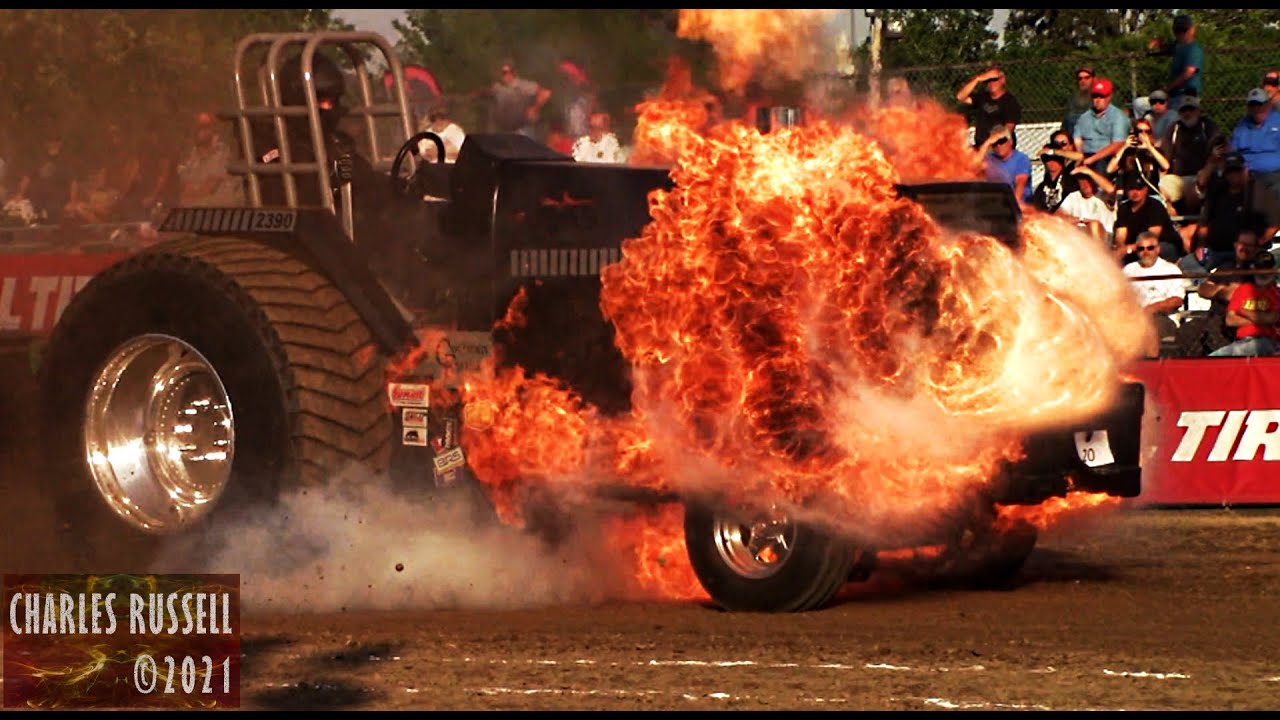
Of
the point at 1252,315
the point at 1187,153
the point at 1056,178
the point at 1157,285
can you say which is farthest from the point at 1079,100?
the point at 1252,315

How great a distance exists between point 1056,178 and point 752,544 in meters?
9.11

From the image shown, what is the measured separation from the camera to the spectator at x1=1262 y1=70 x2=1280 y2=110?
17.1 meters

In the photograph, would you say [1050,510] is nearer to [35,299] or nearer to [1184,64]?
[1184,64]

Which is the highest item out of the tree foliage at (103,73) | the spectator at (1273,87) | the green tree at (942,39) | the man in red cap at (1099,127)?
the tree foliage at (103,73)

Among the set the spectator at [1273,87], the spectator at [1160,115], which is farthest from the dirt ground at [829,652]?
the spectator at [1160,115]

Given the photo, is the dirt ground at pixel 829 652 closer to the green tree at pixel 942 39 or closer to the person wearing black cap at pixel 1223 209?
the person wearing black cap at pixel 1223 209

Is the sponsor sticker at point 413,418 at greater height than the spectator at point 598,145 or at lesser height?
lesser

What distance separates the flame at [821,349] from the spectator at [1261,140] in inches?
334

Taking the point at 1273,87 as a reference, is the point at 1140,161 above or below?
Answer: below

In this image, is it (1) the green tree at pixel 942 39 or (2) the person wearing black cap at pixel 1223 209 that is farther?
(1) the green tree at pixel 942 39

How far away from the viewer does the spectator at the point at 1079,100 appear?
1753 cm

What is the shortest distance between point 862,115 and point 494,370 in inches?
87.5

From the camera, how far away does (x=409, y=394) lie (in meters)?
9.42

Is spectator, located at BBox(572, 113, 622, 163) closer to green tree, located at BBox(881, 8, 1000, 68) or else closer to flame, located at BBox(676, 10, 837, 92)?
flame, located at BBox(676, 10, 837, 92)
